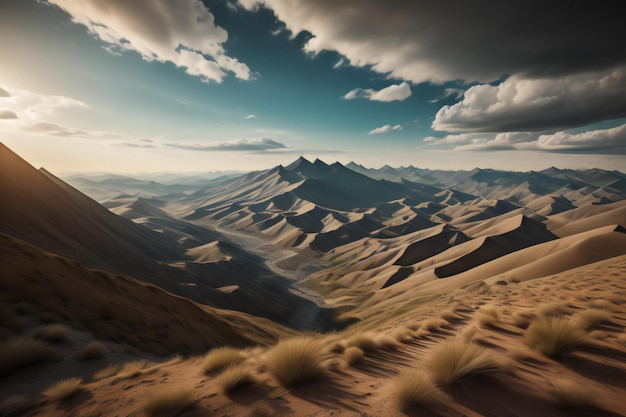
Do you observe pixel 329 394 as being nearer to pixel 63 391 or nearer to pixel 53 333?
pixel 63 391

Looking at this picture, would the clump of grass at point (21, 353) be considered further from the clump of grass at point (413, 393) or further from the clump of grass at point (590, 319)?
the clump of grass at point (590, 319)

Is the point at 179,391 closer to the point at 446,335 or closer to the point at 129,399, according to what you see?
the point at 129,399

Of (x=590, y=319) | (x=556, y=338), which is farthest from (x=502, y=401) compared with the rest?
(x=590, y=319)

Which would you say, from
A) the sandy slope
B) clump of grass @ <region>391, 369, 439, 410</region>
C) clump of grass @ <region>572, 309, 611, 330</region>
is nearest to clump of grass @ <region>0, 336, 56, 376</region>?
the sandy slope

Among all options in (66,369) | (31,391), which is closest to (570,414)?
(31,391)

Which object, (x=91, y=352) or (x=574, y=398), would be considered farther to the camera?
(x=91, y=352)

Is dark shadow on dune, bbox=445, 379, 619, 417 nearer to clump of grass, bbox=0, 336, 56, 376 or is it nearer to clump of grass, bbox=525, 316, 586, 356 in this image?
clump of grass, bbox=525, 316, 586, 356
